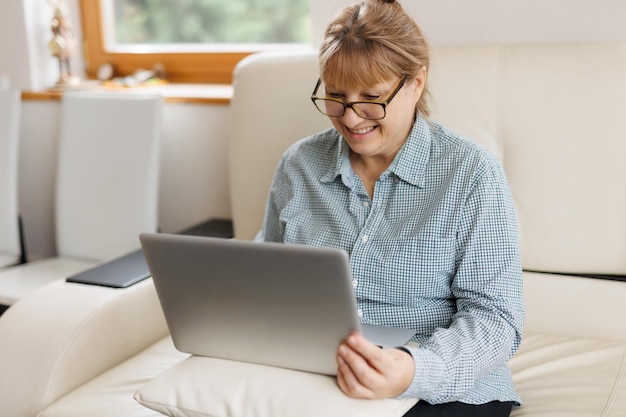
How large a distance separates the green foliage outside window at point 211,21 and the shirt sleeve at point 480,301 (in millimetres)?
1448

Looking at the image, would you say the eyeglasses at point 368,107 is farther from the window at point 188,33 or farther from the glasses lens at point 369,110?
the window at point 188,33

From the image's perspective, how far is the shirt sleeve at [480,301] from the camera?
124 centimetres

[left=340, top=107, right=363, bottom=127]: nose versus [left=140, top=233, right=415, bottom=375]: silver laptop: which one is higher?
[left=340, top=107, right=363, bottom=127]: nose

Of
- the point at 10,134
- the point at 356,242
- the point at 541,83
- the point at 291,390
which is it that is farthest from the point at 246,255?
the point at 10,134

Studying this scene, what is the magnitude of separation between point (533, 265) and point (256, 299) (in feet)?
2.49

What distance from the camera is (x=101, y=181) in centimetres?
246

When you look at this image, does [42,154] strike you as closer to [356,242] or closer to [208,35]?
[208,35]

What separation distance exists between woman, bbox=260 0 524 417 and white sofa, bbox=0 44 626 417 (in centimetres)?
21

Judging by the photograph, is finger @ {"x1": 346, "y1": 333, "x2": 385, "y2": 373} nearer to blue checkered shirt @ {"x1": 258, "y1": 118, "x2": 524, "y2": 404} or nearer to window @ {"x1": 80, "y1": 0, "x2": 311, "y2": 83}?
blue checkered shirt @ {"x1": 258, "y1": 118, "x2": 524, "y2": 404}

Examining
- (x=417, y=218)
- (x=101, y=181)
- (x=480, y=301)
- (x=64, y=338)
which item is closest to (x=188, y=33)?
(x=101, y=181)

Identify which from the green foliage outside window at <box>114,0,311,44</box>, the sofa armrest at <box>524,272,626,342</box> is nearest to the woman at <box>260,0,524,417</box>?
the sofa armrest at <box>524,272,626,342</box>

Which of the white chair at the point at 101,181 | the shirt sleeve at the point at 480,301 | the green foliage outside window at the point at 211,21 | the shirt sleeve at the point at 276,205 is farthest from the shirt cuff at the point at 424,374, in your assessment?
the green foliage outside window at the point at 211,21

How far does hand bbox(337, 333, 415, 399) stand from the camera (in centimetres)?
113

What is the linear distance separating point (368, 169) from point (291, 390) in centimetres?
51
